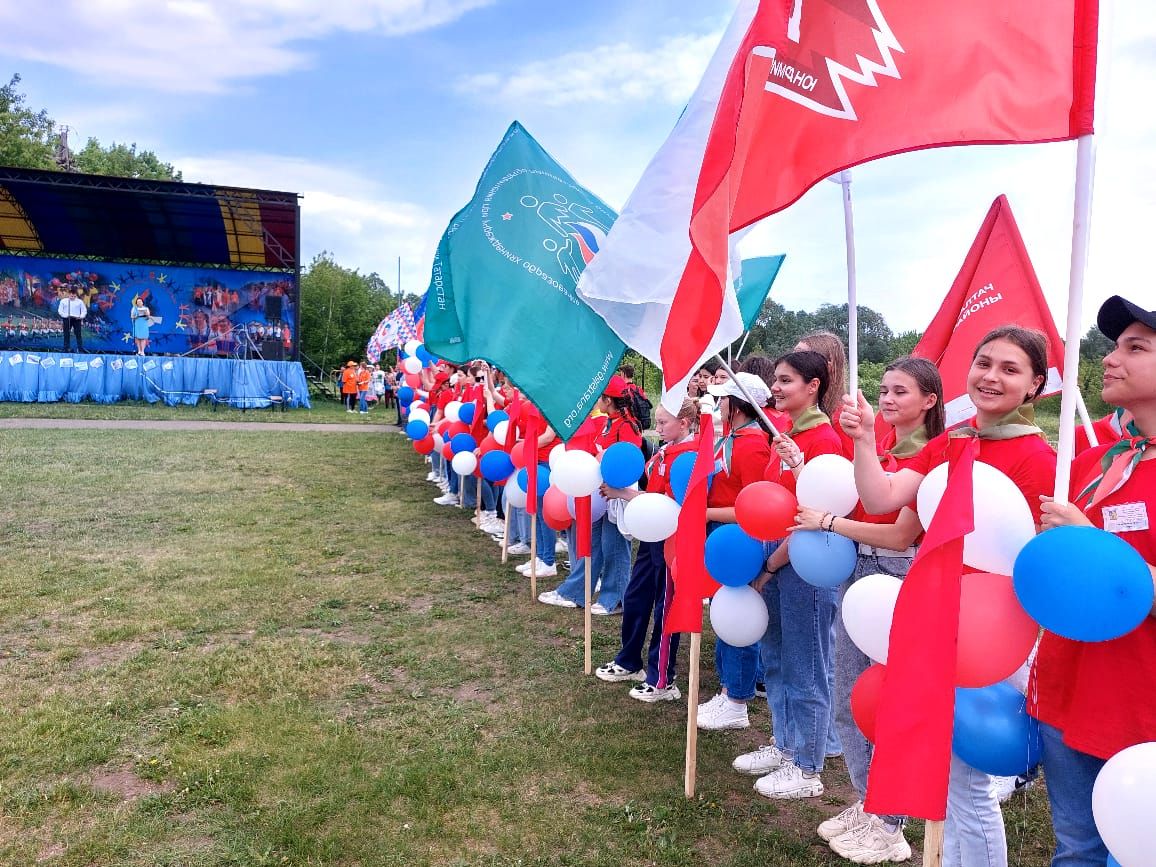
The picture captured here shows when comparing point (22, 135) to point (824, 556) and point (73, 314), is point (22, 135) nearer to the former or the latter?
point (73, 314)

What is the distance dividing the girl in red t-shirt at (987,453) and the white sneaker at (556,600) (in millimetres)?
4010

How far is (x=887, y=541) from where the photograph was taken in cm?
280

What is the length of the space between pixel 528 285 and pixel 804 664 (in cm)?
263

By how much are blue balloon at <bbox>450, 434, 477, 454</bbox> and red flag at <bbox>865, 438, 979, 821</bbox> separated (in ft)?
23.2

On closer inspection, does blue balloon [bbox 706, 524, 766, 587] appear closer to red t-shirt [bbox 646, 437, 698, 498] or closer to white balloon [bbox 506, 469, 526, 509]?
red t-shirt [bbox 646, 437, 698, 498]

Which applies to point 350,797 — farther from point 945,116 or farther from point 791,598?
point 945,116

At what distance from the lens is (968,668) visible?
6.66 ft

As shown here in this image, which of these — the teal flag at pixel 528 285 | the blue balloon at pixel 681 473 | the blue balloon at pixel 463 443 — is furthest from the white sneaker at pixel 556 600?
the blue balloon at pixel 463 443

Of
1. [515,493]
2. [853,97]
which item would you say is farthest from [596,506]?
[853,97]

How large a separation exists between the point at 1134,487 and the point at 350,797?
3.18 metres

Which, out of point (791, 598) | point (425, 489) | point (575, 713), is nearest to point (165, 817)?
point (575, 713)

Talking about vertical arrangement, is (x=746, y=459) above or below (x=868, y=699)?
above

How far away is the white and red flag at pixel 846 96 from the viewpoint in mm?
2262

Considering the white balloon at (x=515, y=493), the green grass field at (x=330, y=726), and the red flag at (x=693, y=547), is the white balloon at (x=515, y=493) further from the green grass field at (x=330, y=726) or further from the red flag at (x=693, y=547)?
the red flag at (x=693, y=547)
